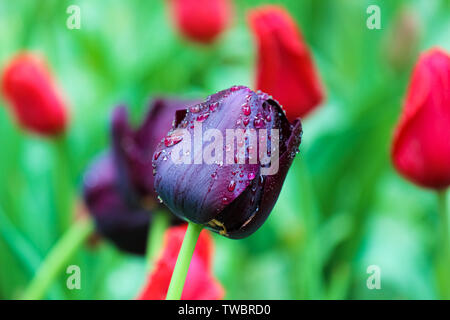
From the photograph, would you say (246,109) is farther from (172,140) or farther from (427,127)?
(427,127)

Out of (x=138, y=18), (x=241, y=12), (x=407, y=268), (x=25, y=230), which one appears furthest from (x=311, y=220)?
(x=241, y=12)

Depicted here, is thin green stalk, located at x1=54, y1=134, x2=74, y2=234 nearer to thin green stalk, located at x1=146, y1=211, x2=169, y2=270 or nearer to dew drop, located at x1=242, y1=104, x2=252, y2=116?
thin green stalk, located at x1=146, y1=211, x2=169, y2=270

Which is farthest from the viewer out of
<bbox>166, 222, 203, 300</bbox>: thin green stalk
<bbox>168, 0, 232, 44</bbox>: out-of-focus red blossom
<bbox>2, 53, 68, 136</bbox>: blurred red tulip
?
<bbox>168, 0, 232, 44</bbox>: out-of-focus red blossom

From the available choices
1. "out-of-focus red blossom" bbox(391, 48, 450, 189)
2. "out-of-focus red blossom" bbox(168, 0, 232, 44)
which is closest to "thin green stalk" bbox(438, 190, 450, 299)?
"out-of-focus red blossom" bbox(391, 48, 450, 189)

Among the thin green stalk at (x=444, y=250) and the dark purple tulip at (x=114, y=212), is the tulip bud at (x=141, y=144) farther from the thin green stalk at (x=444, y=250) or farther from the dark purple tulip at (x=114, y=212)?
the thin green stalk at (x=444, y=250)

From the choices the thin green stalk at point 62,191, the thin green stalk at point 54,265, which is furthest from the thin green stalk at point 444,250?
the thin green stalk at point 62,191

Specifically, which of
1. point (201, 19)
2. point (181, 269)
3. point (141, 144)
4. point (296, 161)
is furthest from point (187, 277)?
point (201, 19)
